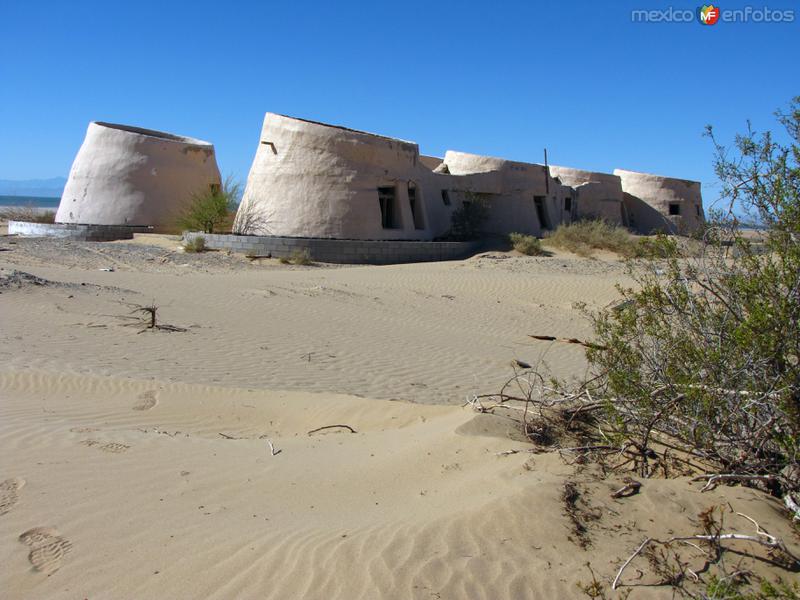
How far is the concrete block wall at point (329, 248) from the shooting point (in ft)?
61.8

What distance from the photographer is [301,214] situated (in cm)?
2005

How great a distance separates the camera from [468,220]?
2359cm

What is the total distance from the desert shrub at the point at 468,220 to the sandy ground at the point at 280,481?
14.0m

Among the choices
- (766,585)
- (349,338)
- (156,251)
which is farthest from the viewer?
(156,251)

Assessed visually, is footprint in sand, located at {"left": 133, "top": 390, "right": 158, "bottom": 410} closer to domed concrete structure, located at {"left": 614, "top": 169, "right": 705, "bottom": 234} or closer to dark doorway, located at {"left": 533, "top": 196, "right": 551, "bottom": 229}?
dark doorway, located at {"left": 533, "top": 196, "right": 551, "bottom": 229}

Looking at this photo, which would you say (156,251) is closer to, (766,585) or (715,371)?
(715,371)

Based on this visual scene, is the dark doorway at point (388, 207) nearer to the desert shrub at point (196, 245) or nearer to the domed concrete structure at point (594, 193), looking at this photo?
the desert shrub at point (196, 245)

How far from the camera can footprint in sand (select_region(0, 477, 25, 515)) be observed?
3.66m

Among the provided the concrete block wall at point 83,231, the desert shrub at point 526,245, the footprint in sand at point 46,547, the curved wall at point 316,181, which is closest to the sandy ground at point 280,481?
the footprint in sand at point 46,547

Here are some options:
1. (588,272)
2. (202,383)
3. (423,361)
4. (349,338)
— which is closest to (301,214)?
(588,272)

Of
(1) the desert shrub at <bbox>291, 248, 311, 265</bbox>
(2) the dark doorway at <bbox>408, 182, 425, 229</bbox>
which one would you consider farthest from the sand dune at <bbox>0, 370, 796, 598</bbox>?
(2) the dark doorway at <bbox>408, 182, 425, 229</bbox>

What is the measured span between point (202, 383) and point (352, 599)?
14.6ft

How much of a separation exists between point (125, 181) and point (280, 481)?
2097 cm

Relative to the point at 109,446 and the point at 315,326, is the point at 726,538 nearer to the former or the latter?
the point at 109,446
